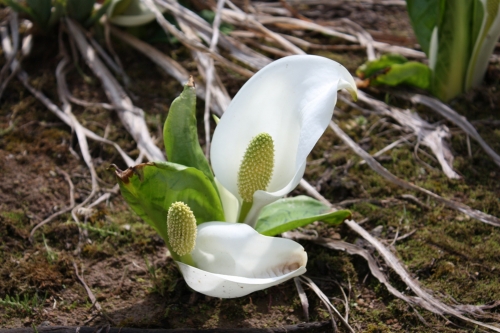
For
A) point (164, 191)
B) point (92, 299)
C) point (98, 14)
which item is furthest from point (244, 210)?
point (98, 14)

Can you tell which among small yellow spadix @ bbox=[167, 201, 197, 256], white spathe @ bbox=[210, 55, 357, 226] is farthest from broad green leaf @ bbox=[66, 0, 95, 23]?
small yellow spadix @ bbox=[167, 201, 197, 256]

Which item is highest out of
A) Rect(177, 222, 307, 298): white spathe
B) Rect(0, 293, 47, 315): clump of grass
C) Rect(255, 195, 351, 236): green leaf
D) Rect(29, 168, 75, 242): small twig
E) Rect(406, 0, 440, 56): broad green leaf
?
Rect(406, 0, 440, 56): broad green leaf

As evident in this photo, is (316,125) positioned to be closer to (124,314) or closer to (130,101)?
(124,314)

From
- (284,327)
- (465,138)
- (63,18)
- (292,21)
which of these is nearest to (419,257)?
(284,327)

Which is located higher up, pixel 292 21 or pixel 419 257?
pixel 292 21

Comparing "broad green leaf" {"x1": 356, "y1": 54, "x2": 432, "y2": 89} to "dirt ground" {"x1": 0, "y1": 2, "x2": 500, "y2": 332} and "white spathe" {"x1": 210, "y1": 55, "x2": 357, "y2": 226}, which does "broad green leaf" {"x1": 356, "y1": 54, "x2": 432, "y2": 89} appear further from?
"white spathe" {"x1": 210, "y1": 55, "x2": 357, "y2": 226}

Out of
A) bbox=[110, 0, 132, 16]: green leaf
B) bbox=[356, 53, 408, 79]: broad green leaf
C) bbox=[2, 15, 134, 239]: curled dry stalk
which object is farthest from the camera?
bbox=[110, 0, 132, 16]: green leaf

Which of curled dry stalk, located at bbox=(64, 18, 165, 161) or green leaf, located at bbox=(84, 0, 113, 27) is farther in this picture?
green leaf, located at bbox=(84, 0, 113, 27)
